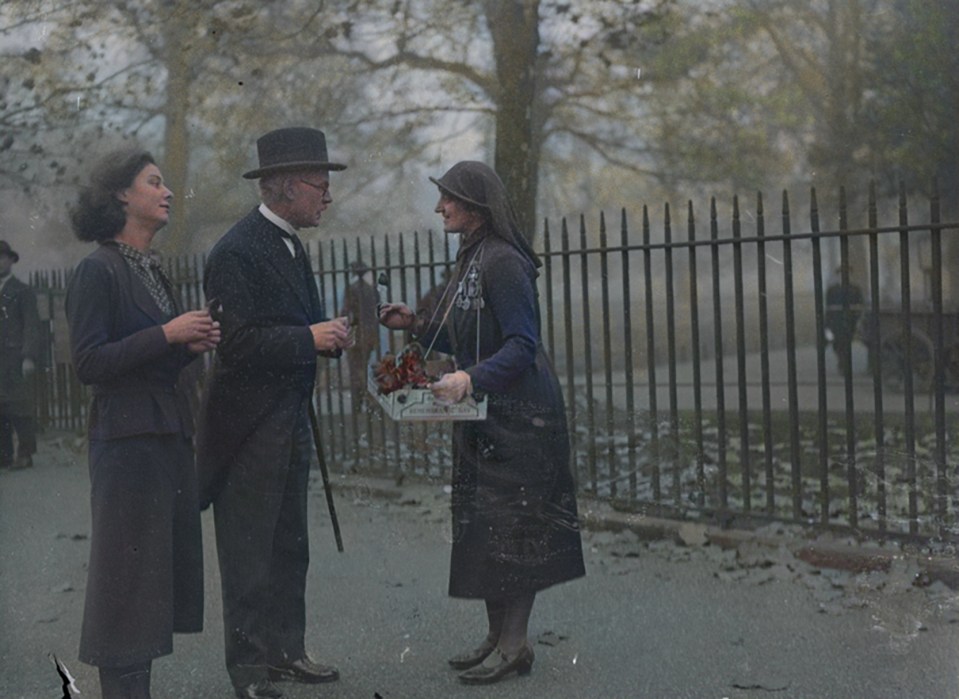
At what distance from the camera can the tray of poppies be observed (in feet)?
10.8

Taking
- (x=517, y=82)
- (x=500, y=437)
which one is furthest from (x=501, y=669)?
(x=517, y=82)

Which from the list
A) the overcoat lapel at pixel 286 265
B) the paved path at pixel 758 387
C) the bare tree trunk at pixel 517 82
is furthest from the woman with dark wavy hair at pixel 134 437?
the paved path at pixel 758 387

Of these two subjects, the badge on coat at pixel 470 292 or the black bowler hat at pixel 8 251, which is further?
the black bowler hat at pixel 8 251

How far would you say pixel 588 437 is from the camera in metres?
3.93

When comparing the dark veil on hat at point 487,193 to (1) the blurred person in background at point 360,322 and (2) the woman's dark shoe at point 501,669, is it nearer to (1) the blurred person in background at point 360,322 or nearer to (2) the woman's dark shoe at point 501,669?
(1) the blurred person in background at point 360,322

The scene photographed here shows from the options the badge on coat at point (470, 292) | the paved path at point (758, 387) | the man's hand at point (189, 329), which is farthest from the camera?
the paved path at point (758, 387)

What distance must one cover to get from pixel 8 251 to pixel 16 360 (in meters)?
0.39

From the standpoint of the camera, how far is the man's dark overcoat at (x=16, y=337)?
3.75 metres

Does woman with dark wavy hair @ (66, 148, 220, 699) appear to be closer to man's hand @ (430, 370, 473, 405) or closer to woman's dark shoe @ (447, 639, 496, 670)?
man's hand @ (430, 370, 473, 405)

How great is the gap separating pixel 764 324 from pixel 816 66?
3.33 feet

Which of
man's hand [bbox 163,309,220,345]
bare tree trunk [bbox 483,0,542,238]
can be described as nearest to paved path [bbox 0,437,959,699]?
man's hand [bbox 163,309,220,345]

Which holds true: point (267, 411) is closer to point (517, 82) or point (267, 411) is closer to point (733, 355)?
point (517, 82)

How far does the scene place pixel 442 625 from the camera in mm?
3617

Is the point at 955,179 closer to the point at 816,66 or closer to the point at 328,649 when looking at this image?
the point at 816,66
